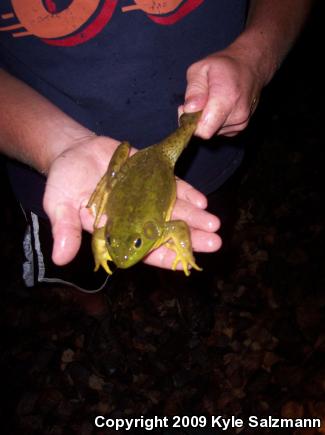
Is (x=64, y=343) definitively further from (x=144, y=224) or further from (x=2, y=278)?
(x=144, y=224)

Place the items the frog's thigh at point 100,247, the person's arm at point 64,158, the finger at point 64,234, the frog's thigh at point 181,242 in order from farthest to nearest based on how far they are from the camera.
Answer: the frog's thigh at point 100,247 → the frog's thigh at point 181,242 → the person's arm at point 64,158 → the finger at point 64,234

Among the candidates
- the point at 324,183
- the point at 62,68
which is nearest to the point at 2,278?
the point at 62,68

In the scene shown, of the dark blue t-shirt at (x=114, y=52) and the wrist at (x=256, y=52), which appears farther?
the wrist at (x=256, y=52)

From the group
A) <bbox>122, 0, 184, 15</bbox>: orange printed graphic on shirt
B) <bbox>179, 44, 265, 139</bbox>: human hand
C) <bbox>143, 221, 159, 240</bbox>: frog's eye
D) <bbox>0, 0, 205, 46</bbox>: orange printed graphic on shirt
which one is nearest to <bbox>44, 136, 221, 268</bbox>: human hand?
<bbox>143, 221, 159, 240</bbox>: frog's eye

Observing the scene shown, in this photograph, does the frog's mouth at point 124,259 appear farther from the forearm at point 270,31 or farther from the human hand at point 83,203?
the forearm at point 270,31

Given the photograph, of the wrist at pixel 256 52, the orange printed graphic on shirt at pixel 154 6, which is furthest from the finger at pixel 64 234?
the wrist at pixel 256 52

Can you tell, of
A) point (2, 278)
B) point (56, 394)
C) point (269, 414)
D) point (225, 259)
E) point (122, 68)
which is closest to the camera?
point (122, 68)
